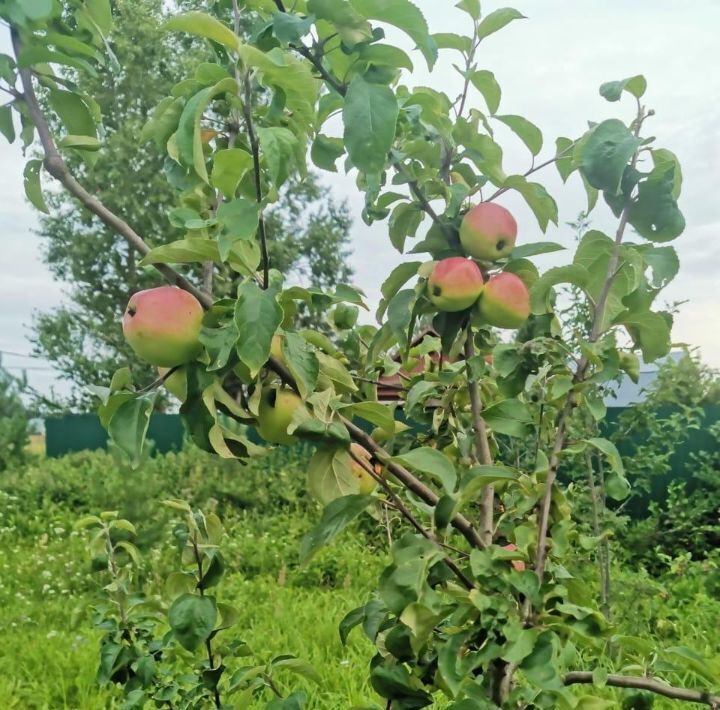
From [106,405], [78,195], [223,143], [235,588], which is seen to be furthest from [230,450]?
[235,588]

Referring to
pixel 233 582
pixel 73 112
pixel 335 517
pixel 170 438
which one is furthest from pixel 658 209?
pixel 170 438

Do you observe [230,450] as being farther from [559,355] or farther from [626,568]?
[626,568]

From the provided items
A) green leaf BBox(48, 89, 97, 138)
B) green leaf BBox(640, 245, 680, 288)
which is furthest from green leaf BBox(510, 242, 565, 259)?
green leaf BBox(48, 89, 97, 138)

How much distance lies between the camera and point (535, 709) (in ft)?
3.35

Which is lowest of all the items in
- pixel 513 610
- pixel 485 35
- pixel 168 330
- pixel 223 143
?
pixel 513 610

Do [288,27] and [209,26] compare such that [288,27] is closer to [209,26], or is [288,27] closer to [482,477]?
[209,26]

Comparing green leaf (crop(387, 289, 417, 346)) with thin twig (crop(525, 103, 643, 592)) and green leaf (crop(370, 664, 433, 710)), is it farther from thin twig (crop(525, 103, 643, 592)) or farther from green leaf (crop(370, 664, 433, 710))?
green leaf (crop(370, 664, 433, 710))

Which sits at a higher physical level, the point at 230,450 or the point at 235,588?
the point at 230,450

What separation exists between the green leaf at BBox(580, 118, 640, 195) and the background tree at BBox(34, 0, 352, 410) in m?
12.7

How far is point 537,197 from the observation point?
1053 millimetres

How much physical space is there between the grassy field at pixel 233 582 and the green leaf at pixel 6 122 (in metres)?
0.83

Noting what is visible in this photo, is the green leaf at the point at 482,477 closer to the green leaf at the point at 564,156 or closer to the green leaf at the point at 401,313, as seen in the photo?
the green leaf at the point at 401,313

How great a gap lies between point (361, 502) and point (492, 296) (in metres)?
0.32

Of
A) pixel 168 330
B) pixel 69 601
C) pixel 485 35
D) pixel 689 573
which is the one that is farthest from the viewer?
pixel 689 573
